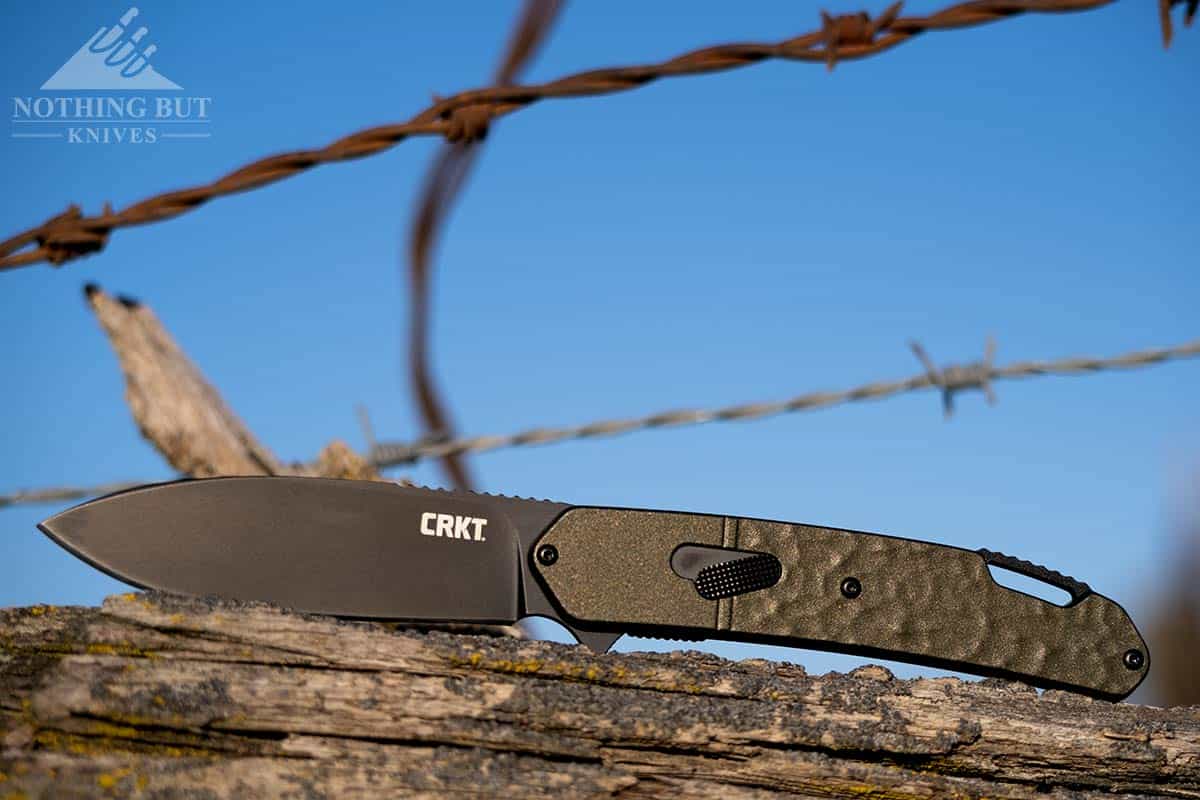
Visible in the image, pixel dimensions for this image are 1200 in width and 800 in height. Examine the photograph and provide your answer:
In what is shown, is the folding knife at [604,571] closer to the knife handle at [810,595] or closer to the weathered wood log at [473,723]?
the knife handle at [810,595]

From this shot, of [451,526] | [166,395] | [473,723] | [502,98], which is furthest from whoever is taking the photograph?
[166,395]

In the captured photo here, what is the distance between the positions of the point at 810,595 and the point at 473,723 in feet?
2.25

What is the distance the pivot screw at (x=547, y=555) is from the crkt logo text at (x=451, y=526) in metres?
0.10

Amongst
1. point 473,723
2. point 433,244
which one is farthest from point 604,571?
point 433,244

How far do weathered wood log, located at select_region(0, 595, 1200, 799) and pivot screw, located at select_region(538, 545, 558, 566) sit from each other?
218mm

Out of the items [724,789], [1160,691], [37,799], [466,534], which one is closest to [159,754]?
[37,799]

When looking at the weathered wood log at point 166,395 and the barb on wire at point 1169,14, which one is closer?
the barb on wire at point 1169,14

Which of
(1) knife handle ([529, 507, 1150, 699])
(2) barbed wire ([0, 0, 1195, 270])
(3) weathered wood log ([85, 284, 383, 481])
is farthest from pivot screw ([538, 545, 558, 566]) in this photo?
(3) weathered wood log ([85, 284, 383, 481])

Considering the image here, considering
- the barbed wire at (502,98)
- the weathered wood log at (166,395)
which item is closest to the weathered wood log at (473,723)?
the barbed wire at (502,98)

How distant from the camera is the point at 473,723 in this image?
1728 millimetres

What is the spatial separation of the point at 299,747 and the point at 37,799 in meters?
0.34

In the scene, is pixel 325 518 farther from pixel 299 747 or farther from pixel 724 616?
pixel 724 616

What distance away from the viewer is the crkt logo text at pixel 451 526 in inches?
79.5

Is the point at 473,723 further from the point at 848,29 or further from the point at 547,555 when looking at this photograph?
the point at 848,29
